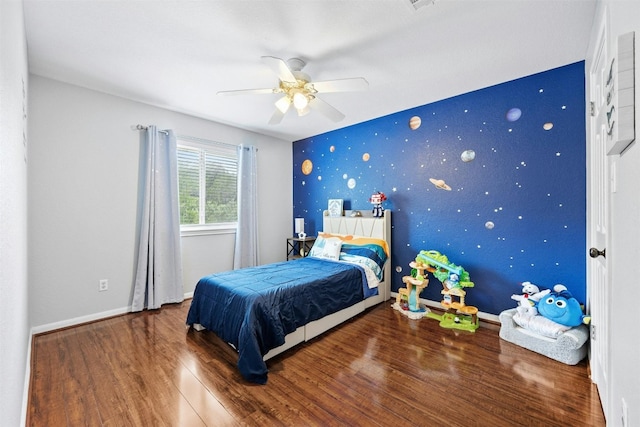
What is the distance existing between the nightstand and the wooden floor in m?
2.04

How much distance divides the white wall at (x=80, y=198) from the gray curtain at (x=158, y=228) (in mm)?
126

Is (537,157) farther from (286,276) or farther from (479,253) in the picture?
(286,276)

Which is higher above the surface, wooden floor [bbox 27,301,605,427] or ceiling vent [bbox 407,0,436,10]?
ceiling vent [bbox 407,0,436,10]

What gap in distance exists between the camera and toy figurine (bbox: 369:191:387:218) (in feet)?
12.4

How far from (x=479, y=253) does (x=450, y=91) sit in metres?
1.84

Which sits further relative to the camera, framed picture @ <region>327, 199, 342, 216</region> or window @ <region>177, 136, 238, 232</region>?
framed picture @ <region>327, 199, 342, 216</region>

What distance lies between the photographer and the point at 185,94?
3.13 metres

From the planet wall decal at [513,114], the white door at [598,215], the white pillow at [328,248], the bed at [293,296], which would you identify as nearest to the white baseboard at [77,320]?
the bed at [293,296]

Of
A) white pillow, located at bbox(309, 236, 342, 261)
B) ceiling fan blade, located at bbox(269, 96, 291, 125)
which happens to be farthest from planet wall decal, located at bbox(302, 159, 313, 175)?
ceiling fan blade, located at bbox(269, 96, 291, 125)

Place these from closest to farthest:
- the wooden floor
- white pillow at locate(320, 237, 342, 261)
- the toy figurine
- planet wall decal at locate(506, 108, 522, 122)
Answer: the wooden floor
planet wall decal at locate(506, 108, 522, 122)
white pillow at locate(320, 237, 342, 261)
the toy figurine

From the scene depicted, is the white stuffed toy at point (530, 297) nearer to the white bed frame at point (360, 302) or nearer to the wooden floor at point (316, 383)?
the wooden floor at point (316, 383)

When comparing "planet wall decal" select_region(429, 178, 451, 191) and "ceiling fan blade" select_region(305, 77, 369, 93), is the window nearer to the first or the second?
"ceiling fan blade" select_region(305, 77, 369, 93)

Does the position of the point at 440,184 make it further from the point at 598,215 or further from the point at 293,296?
the point at 293,296

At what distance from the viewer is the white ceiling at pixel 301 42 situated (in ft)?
5.97
